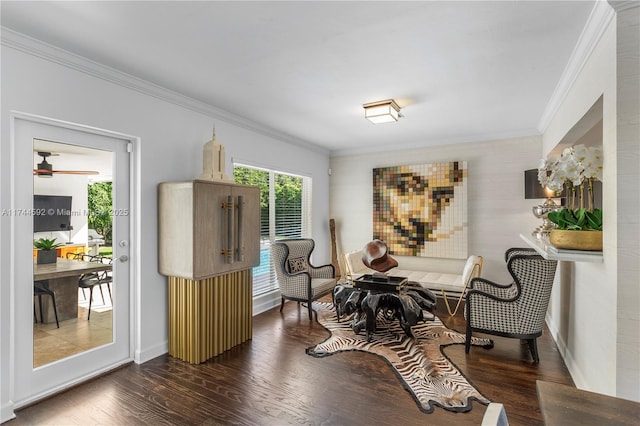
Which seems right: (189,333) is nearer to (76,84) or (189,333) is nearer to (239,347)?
(239,347)

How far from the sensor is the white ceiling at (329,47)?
1.98 m

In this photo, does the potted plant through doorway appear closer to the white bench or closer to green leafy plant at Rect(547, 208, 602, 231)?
the white bench

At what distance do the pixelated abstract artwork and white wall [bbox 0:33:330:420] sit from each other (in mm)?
2494

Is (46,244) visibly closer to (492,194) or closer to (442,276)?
(442,276)

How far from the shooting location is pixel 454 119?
4328mm

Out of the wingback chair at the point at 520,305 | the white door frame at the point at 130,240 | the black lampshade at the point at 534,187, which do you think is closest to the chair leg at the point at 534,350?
the wingback chair at the point at 520,305

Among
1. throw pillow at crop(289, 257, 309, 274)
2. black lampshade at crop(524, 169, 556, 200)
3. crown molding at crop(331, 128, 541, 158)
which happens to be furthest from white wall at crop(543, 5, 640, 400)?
throw pillow at crop(289, 257, 309, 274)

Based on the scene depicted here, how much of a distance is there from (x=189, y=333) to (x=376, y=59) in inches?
117

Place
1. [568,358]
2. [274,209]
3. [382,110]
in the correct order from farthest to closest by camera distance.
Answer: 1. [274,209]
2. [382,110]
3. [568,358]

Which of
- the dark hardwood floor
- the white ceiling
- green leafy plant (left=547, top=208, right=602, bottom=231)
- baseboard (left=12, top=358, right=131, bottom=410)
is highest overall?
the white ceiling

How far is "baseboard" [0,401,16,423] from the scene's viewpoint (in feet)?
7.23

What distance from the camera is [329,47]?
2.41 meters

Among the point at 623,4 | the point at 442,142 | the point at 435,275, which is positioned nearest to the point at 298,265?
the point at 435,275

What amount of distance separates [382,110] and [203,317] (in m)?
2.85
